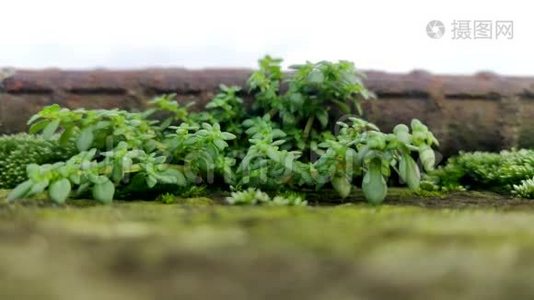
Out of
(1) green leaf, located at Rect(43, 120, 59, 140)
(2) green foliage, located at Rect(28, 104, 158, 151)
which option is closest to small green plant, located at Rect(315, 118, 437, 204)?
(2) green foliage, located at Rect(28, 104, 158, 151)

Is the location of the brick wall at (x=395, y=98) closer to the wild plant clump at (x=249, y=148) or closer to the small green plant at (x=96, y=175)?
the wild plant clump at (x=249, y=148)

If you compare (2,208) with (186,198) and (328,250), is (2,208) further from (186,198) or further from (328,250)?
(328,250)

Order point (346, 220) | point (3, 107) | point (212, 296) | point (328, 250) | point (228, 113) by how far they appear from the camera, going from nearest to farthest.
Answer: point (212, 296)
point (328, 250)
point (346, 220)
point (228, 113)
point (3, 107)

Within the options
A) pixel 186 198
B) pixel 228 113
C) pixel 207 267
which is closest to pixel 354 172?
pixel 186 198

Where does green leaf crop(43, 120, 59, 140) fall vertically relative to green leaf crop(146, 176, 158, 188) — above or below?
above

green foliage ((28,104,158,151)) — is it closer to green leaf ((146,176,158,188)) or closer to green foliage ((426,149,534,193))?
green leaf ((146,176,158,188))

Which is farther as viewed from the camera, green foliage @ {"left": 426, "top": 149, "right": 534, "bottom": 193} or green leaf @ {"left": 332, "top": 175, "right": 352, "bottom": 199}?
→ green foliage @ {"left": 426, "top": 149, "right": 534, "bottom": 193}

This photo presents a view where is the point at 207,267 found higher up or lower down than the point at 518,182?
higher up

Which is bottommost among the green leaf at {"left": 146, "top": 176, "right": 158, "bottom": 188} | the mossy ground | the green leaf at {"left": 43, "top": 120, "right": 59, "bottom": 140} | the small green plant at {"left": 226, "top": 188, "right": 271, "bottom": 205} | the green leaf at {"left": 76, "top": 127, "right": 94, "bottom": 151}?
the small green plant at {"left": 226, "top": 188, "right": 271, "bottom": 205}
